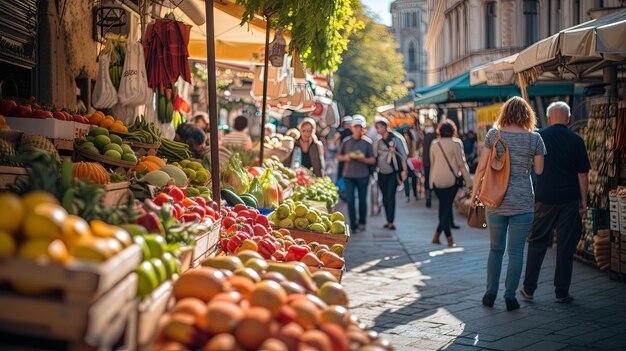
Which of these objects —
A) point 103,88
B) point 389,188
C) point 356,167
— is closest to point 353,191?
point 356,167

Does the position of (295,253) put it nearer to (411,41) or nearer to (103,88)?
(103,88)

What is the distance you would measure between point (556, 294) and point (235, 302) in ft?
19.1

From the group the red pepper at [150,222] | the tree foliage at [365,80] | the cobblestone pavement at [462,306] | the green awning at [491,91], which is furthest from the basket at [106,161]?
the tree foliage at [365,80]

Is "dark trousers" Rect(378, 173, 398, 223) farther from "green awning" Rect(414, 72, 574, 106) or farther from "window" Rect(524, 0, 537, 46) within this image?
"window" Rect(524, 0, 537, 46)

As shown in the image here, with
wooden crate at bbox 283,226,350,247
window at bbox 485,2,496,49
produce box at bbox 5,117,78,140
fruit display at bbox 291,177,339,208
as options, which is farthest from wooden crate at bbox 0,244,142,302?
window at bbox 485,2,496,49

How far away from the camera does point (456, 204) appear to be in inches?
773

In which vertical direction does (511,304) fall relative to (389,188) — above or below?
below

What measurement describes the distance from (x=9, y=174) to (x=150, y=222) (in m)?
1.24

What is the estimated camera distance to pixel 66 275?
8.72ft

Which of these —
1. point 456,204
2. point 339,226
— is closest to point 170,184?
point 339,226

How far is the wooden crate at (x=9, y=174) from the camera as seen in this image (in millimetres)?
4535

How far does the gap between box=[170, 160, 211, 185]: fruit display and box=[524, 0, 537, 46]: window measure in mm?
30438

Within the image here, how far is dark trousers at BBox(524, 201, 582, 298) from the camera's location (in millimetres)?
8496

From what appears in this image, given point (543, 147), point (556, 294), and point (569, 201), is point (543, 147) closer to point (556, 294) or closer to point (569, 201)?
point (569, 201)
